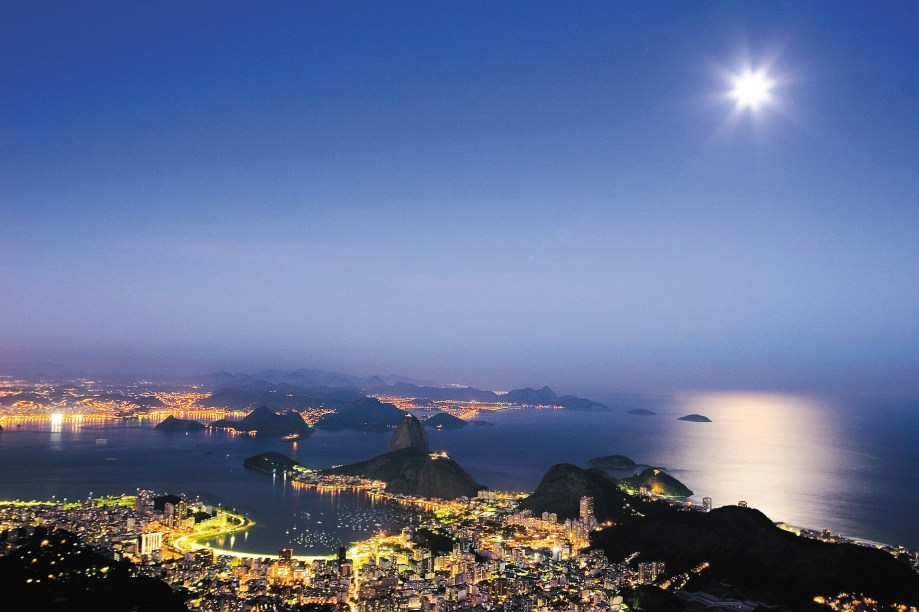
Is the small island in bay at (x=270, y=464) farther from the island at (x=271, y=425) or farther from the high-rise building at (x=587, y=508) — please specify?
the high-rise building at (x=587, y=508)

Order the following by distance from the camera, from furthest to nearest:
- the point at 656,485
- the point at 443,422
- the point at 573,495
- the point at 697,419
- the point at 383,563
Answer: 1. the point at 697,419
2. the point at 443,422
3. the point at 656,485
4. the point at 573,495
5. the point at 383,563

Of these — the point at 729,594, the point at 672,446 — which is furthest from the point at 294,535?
the point at 672,446

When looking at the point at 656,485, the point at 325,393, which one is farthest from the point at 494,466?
the point at 325,393

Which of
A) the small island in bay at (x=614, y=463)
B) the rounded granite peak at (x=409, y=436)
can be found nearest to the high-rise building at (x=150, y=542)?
the rounded granite peak at (x=409, y=436)

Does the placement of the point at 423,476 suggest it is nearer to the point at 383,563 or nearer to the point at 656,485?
the point at 383,563

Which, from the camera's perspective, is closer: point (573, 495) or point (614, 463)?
point (573, 495)

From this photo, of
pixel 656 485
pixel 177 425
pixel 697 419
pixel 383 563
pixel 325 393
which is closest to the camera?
pixel 383 563

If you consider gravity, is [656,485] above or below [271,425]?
above
